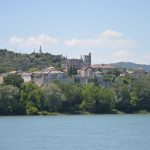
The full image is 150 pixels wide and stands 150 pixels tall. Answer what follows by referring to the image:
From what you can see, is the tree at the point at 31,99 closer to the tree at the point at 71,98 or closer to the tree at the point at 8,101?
the tree at the point at 8,101

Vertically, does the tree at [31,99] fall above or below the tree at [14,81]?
below

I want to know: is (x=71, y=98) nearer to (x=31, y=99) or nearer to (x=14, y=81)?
(x=31, y=99)

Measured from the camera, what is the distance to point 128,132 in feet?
243

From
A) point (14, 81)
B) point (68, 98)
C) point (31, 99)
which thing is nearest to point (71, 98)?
point (68, 98)

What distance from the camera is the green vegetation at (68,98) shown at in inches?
4835

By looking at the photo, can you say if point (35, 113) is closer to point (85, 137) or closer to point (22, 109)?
point (22, 109)

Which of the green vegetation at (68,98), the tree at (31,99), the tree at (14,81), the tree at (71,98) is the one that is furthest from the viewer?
the tree at (14,81)

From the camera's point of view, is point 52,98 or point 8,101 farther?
point 52,98

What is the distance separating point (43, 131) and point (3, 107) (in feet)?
150

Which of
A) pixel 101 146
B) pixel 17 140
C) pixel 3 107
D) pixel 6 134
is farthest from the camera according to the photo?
pixel 3 107

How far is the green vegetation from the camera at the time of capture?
123m

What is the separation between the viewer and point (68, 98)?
131625mm

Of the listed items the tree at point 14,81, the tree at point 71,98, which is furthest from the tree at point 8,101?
the tree at point 71,98

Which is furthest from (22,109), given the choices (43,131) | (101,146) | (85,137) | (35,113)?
(101,146)
